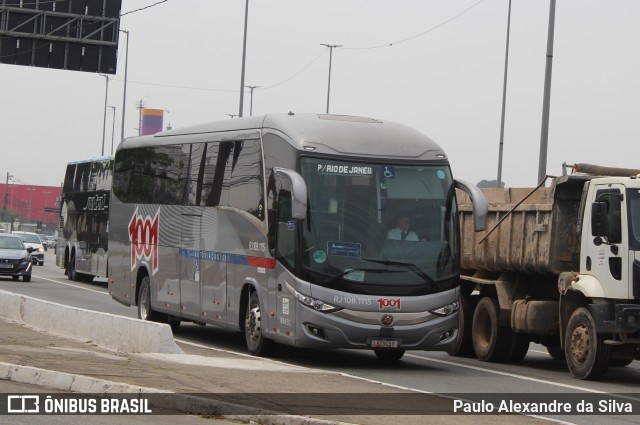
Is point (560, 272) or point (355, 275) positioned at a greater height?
point (560, 272)

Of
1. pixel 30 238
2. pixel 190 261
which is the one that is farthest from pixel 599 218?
pixel 30 238

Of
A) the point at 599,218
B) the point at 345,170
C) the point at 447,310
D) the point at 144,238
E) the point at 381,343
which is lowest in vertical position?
the point at 381,343

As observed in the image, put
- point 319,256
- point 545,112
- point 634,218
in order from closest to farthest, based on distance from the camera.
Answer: point 634,218, point 319,256, point 545,112

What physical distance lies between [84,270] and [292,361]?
26140 mm

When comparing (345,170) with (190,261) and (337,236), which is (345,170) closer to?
(337,236)

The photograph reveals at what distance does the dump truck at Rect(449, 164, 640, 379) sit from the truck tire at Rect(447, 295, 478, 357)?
17 millimetres

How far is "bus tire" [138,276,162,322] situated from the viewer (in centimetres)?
2428

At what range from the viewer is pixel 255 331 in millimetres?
19297

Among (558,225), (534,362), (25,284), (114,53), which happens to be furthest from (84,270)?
(558,225)

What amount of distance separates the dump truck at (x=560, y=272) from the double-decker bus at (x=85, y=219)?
19.5 metres

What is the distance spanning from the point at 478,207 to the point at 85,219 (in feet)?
88.2

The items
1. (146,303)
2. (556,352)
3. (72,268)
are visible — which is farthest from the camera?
(72,268)

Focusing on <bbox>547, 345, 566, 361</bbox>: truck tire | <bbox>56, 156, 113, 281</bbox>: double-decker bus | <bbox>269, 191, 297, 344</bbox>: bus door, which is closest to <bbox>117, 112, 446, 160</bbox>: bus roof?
<bbox>269, 191, 297, 344</bbox>: bus door

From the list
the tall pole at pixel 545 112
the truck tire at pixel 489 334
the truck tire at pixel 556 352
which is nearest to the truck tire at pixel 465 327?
the truck tire at pixel 489 334
